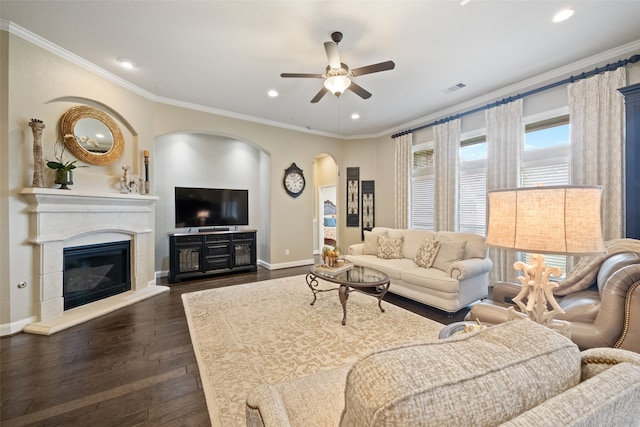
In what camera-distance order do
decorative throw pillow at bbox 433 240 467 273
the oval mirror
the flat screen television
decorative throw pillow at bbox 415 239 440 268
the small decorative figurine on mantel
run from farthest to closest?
the flat screen television
the small decorative figurine on mantel
decorative throw pillow at bbox 415 239 440 268
decorative throw pillow at bbox 433 240 467 273
the oval mirror

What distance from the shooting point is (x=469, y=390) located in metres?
0.49

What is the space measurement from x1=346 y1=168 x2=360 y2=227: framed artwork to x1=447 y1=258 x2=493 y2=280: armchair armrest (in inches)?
127

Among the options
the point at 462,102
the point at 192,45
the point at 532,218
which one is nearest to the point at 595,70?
the point at 462,102

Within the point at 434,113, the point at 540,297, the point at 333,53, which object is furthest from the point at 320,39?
the point at 434,113

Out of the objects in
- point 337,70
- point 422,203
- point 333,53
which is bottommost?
point 422,203

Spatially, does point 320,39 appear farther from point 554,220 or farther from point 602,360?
point 602,360

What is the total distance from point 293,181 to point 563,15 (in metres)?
4.60

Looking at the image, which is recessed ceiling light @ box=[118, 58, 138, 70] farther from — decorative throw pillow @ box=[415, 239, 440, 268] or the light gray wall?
decorative throw pillow @ box=[415, 239, 440, 268]

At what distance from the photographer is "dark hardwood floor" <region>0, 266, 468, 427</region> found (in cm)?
164

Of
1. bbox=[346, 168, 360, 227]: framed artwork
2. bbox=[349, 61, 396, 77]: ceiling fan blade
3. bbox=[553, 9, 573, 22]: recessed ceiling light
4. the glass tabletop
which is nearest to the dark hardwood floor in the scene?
the glass tabletop

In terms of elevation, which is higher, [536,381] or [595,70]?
[595,70]

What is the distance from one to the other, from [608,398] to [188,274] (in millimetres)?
5164

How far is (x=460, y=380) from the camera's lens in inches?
19.3

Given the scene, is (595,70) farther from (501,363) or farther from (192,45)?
(192,45)
